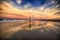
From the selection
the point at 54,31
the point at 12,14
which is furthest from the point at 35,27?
the point at 12,14

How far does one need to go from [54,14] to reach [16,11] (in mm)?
679

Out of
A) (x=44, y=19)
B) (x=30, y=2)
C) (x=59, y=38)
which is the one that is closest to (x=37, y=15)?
(x=44, y=19)

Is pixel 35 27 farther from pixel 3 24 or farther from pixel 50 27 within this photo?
pixel 3 24

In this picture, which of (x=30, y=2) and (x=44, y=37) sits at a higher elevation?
(x=30, y=2)

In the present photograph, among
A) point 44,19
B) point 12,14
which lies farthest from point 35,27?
point 12,14

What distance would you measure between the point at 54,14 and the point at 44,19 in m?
0.20

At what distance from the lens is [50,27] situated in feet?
6.36

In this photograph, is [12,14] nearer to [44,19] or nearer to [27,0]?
[27,0]

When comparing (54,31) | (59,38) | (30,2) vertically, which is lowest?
(59,38)

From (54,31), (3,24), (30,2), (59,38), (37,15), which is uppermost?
(30,2)

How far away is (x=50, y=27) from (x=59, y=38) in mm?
253

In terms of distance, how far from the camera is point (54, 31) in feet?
6.36

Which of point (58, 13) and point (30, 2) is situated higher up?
point (30, 2)

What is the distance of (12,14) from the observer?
1.93 meters
